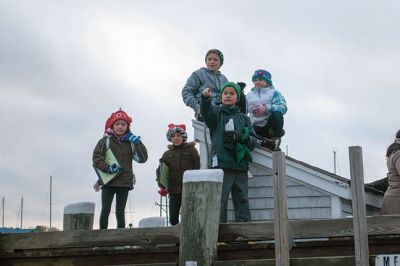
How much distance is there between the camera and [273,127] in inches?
356

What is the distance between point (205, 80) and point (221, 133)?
1.60 metres

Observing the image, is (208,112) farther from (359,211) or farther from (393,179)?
(359,211)

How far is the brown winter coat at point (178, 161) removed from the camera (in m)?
8.01

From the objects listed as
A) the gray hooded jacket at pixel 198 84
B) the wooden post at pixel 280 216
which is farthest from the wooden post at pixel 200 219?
the gray hooded jacket at pixel 198 84

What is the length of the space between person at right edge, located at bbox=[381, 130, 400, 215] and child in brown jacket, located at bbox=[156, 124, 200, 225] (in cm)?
212

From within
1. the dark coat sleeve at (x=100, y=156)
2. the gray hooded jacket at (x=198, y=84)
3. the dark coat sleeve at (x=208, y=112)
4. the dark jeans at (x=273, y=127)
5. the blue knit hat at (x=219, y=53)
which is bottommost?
the dark coat sleeve at (x=100, y=156)

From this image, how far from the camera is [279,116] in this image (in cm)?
892

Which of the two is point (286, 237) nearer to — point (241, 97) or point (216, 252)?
point (216, 252)

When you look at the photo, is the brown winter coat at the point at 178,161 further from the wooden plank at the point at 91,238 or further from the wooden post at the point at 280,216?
the wooden post at the point at 280,216

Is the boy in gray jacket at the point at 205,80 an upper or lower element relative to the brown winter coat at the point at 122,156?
upper

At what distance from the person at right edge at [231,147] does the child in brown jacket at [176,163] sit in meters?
0.58

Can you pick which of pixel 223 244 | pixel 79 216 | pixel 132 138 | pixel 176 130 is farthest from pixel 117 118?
pixel 223 244

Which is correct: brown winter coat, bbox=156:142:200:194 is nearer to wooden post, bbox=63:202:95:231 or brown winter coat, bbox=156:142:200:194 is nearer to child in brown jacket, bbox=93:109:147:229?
child in brown jacket, bbox=93:109:147:229

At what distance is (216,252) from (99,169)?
7.74ft
